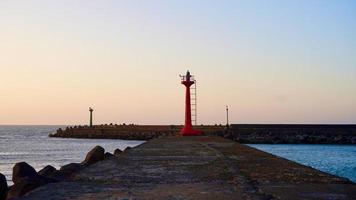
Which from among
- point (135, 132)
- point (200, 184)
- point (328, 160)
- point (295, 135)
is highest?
point (135, 132)

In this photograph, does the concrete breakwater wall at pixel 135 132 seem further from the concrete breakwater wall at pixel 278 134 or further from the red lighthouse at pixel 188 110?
the red lighthouse at pixel 188 110

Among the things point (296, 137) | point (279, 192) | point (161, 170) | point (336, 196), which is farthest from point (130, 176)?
point (296, 137)

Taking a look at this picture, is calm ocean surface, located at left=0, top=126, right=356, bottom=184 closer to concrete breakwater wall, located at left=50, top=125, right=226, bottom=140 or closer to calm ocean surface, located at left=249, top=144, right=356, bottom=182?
calm ocean surface, located at left=249, top=144, right=356, bottom=182

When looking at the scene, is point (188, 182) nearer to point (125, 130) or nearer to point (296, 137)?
point (296, 137)

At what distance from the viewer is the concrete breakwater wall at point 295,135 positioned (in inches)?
1507

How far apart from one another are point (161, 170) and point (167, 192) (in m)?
1.61

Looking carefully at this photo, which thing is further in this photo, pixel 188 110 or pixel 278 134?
pixel 278 134

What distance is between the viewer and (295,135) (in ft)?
131

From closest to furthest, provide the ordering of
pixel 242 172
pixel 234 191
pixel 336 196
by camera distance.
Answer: pixel 336 196, pixel 234 191, pixel 242 172

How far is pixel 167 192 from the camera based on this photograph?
12.5 ft

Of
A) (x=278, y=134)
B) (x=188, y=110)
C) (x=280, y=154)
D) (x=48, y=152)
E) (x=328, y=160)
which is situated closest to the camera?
(x=188, y=110)

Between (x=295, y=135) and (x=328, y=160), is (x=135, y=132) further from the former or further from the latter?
(x=328, y=160)

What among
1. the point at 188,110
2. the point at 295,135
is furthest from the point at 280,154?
the point at 295,135

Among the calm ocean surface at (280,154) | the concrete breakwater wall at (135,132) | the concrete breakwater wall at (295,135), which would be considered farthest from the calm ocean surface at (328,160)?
the concrete breakwater wall at (135,132)
